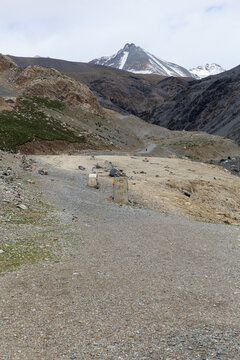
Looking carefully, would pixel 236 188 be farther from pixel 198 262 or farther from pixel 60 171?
pixel 198 262

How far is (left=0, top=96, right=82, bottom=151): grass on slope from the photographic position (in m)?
44.5

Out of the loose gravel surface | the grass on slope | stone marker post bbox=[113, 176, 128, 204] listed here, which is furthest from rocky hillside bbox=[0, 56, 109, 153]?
the loose gravel surface

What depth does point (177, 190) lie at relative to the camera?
2488 centimetres

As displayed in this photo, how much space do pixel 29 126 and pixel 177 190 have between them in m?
34.6

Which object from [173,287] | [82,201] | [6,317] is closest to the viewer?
[6,317]

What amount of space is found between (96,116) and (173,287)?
7497 centimetres

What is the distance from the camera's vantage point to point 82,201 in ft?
59.1

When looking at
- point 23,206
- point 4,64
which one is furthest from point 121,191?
point 4,64

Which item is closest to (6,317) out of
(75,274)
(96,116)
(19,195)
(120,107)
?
(75,274)

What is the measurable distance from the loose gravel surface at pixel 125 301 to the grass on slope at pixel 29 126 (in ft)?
115

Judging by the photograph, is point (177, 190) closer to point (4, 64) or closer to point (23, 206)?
point (23, 206)

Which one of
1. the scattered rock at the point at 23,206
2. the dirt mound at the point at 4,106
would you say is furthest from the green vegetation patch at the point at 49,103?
the scattered rock at the point at 23,206

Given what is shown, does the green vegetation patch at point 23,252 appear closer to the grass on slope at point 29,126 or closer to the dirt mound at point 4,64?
the grass on slope at point 29,126

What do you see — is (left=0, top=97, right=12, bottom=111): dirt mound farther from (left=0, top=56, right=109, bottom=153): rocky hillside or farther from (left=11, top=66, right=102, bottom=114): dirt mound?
(left=11, top=66, right=102, bottom=114): dirt mound
